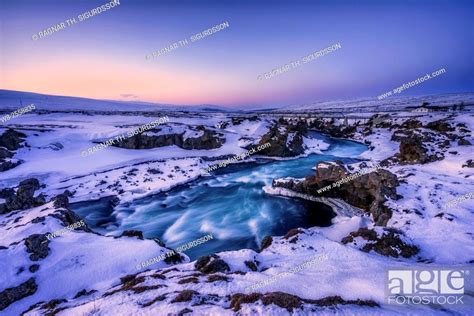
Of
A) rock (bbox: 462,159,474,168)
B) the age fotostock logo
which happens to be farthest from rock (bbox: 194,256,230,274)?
rock (bbox: 462,159,474,168)

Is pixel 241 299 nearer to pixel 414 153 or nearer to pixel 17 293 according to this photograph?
pixel 17 293

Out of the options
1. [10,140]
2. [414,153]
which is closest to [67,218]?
[10,140]

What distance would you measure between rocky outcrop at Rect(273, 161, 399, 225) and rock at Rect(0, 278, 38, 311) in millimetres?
21523

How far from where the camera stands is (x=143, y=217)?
2919 centimetres

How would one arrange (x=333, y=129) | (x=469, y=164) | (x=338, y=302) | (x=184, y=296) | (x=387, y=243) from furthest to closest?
1. (x=333, y=129)
2. (x=469, y=164)
3. (x=387, y=243)
4. (x=184, y=296)
5. (x=338, y=302)

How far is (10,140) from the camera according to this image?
46.2 meters

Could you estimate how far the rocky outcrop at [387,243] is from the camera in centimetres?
1530

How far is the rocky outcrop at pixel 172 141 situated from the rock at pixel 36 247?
128 ft

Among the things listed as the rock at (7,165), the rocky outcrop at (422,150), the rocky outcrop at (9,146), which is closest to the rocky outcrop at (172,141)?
the rocky outcrop at (9,146)

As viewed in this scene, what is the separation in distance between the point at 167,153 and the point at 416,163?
129 ft

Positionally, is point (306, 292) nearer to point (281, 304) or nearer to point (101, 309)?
point (281, 304)

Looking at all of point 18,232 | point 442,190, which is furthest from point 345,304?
point 18,232

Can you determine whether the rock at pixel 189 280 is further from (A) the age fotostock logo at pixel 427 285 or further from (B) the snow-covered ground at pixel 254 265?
(A) the age fotostock logo at pixel 427 285

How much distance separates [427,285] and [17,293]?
707 inches
